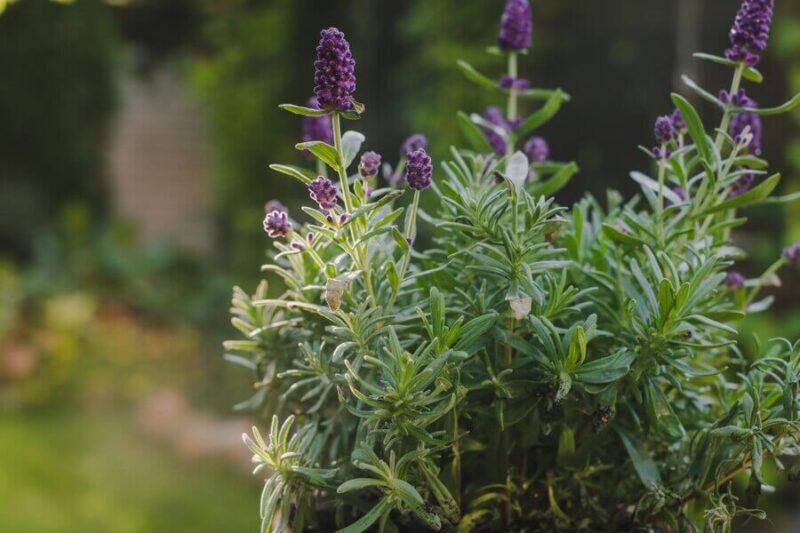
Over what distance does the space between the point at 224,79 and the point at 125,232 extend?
1.15 meters

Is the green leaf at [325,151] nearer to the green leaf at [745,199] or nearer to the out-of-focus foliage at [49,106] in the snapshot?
the green leaf at [745,199]

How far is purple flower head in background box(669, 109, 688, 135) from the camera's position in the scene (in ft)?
2.72

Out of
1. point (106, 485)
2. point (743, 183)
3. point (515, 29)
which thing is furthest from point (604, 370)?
point (106, 485)

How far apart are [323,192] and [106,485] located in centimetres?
246

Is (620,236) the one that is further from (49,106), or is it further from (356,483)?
(49,106)

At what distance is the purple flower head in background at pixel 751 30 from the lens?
76 centimetres

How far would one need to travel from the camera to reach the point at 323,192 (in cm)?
66

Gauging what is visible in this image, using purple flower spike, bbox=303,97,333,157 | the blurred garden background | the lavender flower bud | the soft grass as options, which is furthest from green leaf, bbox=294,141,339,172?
the soft grass

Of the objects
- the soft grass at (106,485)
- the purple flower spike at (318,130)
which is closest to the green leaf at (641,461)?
the purple flower spike at (318,130)

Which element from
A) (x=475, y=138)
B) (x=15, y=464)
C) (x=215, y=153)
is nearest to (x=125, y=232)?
(x=215, y=153)

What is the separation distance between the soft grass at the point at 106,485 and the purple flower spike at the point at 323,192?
6.62 ft

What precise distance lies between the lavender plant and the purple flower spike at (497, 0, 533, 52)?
175mm

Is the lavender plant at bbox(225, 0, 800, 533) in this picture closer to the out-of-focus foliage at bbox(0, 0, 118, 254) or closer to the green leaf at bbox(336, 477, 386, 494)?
the green leaf at bbox(336, 477, 386, 494)

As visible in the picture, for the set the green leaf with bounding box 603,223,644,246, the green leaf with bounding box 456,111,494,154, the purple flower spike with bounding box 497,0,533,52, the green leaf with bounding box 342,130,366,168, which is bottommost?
the green leaf with bounding box 603,223,644,246
